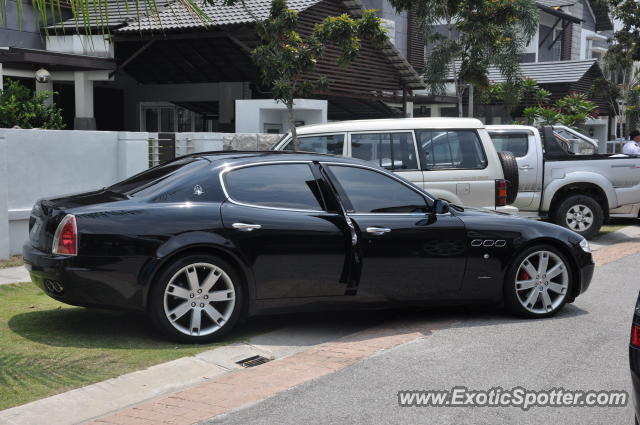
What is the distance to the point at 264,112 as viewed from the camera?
20.8 meters

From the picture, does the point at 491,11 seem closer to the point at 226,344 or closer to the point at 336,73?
the point at 336,73

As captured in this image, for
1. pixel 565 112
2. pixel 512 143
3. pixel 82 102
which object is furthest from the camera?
pixel 565 112

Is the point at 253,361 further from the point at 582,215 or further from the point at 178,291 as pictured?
the point at 582,215

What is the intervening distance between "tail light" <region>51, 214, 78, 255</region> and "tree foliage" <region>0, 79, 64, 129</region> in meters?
7.35

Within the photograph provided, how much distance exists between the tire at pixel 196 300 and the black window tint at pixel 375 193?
133 cm

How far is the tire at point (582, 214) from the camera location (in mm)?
13711

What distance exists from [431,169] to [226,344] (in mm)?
5197

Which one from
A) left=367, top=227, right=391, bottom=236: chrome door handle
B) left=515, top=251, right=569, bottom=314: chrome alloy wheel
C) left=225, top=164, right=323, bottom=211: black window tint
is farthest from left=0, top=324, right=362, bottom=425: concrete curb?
left=515, top=251, right=569, bottom=314: chrome alloy wheel

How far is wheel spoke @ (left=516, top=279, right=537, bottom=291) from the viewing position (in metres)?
7.45

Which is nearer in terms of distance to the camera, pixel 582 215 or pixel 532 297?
pixel 532 297

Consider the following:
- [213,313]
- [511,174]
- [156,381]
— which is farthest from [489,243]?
[511,174]

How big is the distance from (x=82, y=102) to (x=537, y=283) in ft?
55.4

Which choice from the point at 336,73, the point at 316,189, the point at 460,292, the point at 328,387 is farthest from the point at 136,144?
the point at 336,73

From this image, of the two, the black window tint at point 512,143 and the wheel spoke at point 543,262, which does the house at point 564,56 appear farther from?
the wheel spoke at point 543,262
